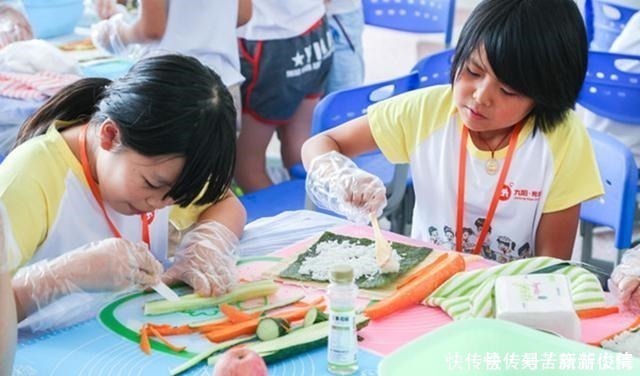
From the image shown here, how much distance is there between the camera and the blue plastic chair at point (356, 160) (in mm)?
2422

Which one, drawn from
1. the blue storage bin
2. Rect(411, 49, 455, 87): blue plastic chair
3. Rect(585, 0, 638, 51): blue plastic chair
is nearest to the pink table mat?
Rect(411, 49, 455, 87): blue plastic chair

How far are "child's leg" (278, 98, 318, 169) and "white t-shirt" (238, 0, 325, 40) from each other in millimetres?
292

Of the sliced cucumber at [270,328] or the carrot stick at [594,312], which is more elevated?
the sliced cucumber at [270,328]

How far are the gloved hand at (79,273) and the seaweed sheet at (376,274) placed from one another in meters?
0.30

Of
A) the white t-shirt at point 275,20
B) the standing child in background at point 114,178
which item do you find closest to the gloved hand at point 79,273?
the standing child in background at point 114,178

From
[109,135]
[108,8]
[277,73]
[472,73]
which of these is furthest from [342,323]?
[108,8]

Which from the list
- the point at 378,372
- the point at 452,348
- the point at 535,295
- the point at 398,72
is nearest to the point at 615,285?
the point at 535,295

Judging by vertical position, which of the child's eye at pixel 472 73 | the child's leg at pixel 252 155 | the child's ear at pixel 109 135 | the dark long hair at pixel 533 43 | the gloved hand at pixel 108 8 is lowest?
the child's leg at pixel 252 155

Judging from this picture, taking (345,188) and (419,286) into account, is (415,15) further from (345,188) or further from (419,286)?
(419,286)

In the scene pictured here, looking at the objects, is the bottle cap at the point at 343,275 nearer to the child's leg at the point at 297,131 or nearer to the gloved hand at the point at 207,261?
the gloved hand at the point at 207,261

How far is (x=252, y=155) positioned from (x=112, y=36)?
68 centimetres

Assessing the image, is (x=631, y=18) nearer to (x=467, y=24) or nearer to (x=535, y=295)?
(x=467, y=24)

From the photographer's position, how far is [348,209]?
5.84 ft

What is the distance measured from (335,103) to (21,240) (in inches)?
44.4
